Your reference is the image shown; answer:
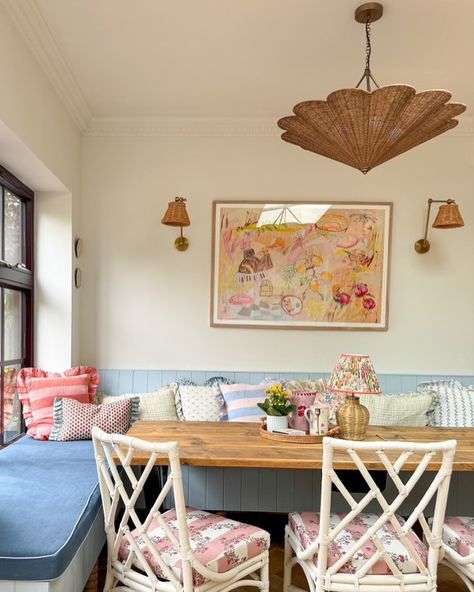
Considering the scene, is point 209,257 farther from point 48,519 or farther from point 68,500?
point 48,519

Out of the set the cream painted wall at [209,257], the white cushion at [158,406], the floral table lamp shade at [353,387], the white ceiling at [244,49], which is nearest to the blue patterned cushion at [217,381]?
the cream painted wall at [209,257]

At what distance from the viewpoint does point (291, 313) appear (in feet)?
11.3

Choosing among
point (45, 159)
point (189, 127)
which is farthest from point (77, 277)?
point (189, 127)

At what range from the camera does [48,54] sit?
254 cm

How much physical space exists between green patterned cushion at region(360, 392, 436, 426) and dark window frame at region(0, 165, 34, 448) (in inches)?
85.1

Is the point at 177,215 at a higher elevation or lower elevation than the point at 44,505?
higher

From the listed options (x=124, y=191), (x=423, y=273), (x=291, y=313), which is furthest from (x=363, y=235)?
(x=124, y=191)

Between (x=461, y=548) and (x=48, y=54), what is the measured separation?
293 centimetres

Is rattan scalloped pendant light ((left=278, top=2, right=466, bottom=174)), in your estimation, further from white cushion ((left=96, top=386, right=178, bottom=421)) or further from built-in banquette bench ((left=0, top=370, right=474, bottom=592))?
white cushion ((left=96, top=386, right=178, bottom=421))

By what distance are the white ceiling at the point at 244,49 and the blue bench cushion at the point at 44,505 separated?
83.3 inches

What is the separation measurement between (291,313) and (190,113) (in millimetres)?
1538

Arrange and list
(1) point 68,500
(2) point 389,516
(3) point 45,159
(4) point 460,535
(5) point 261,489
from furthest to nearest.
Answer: (3) point 45,159
(5) point 261,489
(1) point 68,500
(4) point 460,535
(2) point 389,516

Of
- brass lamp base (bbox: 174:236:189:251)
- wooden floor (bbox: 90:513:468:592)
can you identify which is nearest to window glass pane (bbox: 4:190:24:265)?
brass lamp base (bbox: 174:236:189:251)

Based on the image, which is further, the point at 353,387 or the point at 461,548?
the point at 353,387
